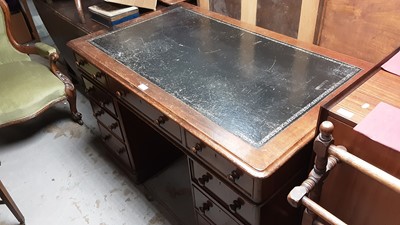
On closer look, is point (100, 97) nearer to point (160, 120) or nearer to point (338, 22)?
point (160, 120)

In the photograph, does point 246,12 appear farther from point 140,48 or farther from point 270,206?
point 270,206

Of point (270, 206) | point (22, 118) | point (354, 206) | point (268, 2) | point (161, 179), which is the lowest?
point (161, 179)

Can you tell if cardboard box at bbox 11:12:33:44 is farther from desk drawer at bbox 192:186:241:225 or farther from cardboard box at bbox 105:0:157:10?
desk drawer at bbox 192:186:241:225

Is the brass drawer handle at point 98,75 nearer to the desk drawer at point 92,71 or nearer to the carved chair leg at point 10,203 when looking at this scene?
the desk drawer at point 92,71

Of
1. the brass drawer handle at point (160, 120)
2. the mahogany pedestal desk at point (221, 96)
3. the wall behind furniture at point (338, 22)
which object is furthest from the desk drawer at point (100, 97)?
the wall behind furniture at point (338, 22)

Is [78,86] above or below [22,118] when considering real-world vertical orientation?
below

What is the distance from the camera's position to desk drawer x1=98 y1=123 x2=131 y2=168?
5.81ft

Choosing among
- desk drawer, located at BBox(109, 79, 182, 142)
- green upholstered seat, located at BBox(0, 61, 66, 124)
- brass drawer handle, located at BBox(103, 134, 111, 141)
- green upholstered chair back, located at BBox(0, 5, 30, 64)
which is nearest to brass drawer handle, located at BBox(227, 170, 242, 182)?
desk drawer, located at BBox(109, 79, 182, 142)

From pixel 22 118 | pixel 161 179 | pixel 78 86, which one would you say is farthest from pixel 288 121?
pixel 78 86

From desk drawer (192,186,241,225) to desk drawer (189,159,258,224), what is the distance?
5 cm

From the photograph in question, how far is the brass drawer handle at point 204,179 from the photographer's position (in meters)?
1.13

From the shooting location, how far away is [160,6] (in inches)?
72.9

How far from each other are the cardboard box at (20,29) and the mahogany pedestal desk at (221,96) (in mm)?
1936

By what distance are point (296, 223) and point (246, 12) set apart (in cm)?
98
